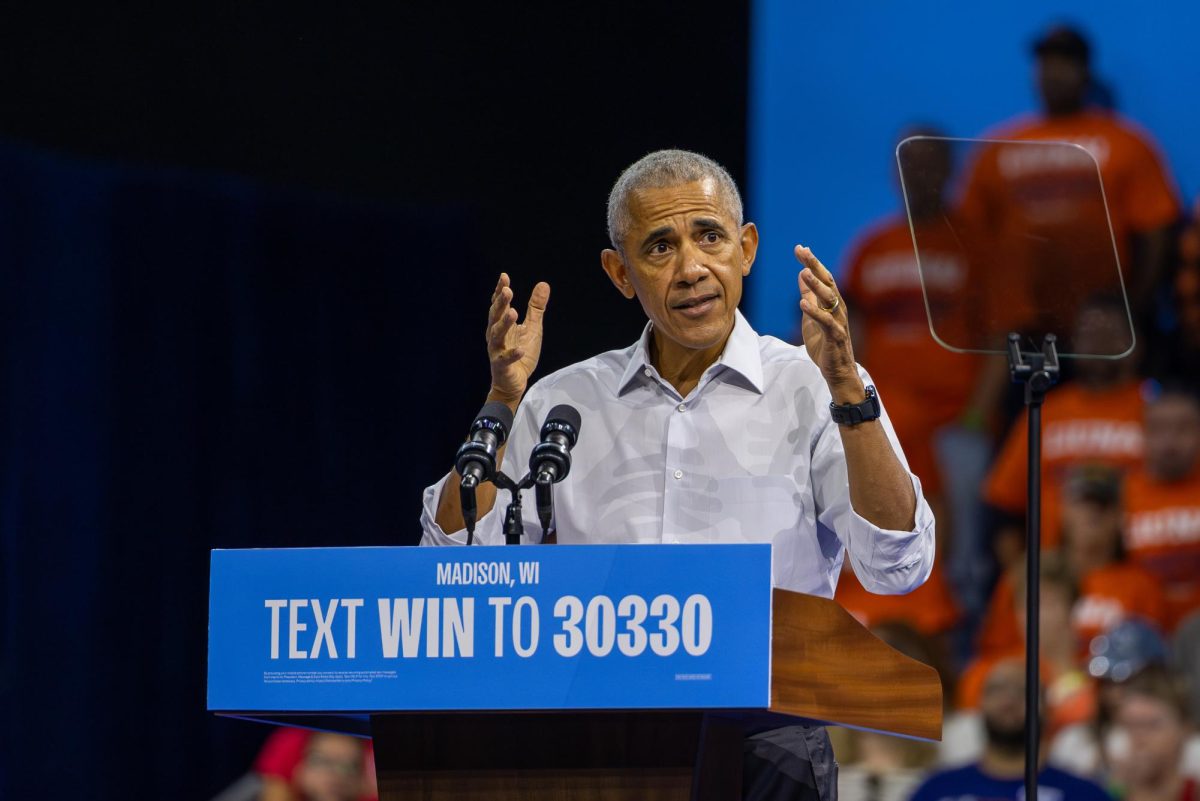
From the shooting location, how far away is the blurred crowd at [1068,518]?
4469 millimetres

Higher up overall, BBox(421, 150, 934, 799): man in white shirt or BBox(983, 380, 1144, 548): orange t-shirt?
BBox(983, 380, 1144, 548): orange t-shirt

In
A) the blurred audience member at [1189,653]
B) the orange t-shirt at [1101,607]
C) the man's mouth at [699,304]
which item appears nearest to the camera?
the man's mouth at [699,304]

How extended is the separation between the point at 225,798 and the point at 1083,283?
277 centimetres

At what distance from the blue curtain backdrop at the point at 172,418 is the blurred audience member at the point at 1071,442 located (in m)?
2.06

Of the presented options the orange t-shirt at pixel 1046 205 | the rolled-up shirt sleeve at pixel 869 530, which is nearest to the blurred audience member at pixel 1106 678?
the orange t-shirt at pixel 1046 205

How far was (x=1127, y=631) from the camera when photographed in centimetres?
488

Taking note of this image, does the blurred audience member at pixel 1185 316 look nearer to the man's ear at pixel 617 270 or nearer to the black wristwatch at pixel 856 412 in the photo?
the man's ear at pixel 617 270

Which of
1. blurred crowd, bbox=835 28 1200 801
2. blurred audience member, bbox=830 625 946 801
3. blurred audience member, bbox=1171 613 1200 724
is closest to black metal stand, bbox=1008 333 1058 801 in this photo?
blurred crowd, bbox=835 28 1200 801

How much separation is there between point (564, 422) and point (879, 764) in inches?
114

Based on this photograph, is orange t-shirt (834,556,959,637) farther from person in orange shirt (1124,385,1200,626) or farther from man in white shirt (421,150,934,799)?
man in white shirt (421,150,934,799)

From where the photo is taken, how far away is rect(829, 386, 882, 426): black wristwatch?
2295 mm

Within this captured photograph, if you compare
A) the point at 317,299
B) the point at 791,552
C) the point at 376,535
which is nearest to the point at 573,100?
the point at 317,299

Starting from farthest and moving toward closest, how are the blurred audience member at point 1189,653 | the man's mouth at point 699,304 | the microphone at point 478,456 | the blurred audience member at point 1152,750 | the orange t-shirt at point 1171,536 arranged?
1. the orange t-shirt at point 1171,536
2. the blurred audience member at point 1189,653
3. the blurred audience member at point 1152,750
4. the man's mouth at point 699,304
5. the microphone at point 478,456

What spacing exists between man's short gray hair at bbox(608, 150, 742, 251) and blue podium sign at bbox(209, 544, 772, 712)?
0.86 m
